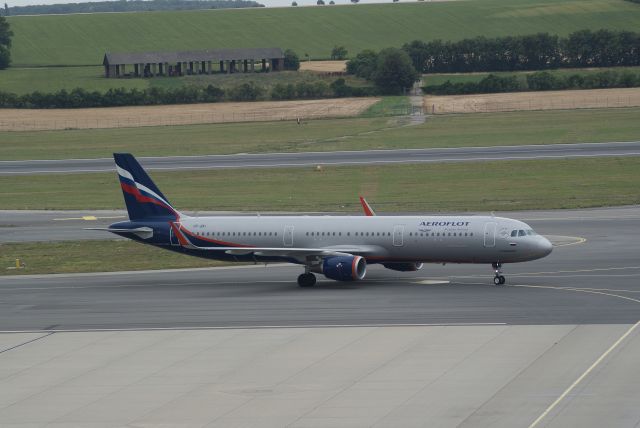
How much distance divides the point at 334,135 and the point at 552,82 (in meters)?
49.7

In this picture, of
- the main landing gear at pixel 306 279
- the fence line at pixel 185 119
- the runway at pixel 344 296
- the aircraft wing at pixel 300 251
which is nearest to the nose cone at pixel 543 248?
the runway at pixel 344 296

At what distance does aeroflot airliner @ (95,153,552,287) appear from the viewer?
58344 mm

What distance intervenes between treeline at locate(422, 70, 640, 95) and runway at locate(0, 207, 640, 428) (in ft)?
375

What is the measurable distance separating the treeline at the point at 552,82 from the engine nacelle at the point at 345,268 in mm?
123942

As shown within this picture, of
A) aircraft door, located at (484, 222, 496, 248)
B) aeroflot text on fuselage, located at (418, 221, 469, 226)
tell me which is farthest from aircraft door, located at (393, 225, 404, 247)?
aircraft door, located at (484, 222, 496, 248)

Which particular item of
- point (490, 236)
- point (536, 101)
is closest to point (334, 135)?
point (536, 101)

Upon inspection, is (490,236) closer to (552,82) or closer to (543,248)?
Answer: (543,248)

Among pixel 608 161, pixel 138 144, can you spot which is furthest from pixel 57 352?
pixel 138 144

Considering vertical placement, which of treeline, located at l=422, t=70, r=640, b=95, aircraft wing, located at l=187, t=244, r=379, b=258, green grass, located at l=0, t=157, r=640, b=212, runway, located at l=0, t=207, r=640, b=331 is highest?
treeline, located at l=422, t=70, r=640, b=95

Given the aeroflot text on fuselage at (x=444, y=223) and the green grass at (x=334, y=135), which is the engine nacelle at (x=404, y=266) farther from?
the green grass at (x=334, y=135)

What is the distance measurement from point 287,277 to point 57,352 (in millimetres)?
20816

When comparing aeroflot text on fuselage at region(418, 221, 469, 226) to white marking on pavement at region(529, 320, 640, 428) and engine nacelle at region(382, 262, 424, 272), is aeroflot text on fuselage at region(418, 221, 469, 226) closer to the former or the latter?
engine nacelle at region(382, 262, 424, 272)

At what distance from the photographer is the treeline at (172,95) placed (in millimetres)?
187875

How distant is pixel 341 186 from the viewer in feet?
340
